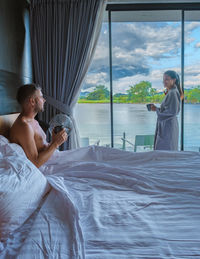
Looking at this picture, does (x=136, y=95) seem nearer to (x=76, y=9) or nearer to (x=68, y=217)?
A: (x=76, y=9)

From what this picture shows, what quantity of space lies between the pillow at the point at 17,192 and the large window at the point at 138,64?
2317 millimetres

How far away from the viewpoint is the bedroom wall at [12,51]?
6.25 feet

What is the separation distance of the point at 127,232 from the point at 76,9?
9.85 feet

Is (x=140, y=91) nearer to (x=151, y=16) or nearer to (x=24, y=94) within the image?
(x=151, y=16)

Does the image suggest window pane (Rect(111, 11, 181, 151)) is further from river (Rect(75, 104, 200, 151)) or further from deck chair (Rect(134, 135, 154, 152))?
deck chair (Rect(134, 135, 154, 152))

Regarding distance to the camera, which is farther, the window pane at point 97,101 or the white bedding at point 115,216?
the window pane at point 97,101

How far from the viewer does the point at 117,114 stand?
3.57 meters

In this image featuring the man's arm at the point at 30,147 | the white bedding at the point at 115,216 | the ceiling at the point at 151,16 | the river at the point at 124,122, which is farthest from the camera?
the river at the point at 124,122

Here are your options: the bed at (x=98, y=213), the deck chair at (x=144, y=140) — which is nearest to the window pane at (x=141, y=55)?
the deck chair at (x=144, y=140)

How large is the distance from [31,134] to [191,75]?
2.82 m

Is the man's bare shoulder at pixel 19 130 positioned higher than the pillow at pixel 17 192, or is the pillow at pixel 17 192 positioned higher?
the man's bare shoulder at pixel 19 130

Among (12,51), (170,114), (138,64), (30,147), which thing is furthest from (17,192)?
(138,64)

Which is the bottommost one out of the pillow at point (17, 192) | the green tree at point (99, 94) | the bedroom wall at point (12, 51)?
the pillow at point (17, 192)

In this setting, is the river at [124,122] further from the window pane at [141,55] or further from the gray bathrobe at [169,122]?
the gray bathrobe at [169,122]
